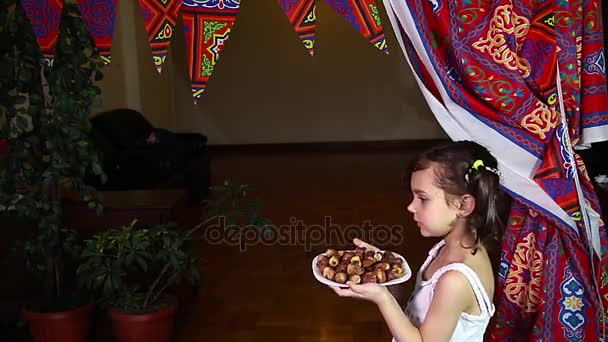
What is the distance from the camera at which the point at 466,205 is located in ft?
4.14

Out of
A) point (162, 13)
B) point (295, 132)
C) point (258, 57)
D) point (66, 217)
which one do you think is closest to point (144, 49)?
point (258, 57)

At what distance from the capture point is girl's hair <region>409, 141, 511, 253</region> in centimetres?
125

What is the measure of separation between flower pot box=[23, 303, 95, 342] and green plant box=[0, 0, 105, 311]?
242 mm

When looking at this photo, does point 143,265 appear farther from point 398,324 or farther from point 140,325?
point 398,324

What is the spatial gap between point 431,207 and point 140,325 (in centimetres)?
137

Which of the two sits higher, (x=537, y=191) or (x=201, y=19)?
(x=201, y=19)

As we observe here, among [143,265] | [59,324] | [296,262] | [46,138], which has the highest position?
[46,138]

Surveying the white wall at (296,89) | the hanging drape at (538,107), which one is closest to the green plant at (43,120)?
the hanging drape at (538,107)

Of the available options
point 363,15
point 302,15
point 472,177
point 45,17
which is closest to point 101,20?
point 45,17

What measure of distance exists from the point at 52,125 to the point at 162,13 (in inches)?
35.2

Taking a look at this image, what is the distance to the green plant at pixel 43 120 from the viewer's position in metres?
2.00

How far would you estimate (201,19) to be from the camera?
140 centimetres

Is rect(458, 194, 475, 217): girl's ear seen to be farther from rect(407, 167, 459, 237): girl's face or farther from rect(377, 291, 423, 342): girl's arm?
rect(377, 291, 423, 342): girl's arm

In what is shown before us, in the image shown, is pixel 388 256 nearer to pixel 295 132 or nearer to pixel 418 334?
pixel 418 334
